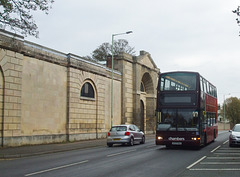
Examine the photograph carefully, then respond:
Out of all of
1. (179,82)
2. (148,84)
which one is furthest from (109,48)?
(179,82)

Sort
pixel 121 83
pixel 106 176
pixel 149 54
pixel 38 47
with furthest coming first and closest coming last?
pixel 149 54 → pixel 121 83 → pixel 38 47 → pixel 106 176

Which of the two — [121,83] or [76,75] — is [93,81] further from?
[121,83]

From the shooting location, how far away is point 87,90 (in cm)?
3152

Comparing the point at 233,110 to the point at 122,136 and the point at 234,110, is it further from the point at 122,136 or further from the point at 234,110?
the point at 122,136

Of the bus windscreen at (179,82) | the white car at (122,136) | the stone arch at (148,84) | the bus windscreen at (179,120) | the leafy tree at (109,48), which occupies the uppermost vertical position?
the leafy tree at (109,48)

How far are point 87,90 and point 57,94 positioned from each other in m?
5.12

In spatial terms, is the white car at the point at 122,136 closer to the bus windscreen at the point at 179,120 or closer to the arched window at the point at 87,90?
the bus windscreen at the point at 179,120

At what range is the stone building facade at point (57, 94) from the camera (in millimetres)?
21297

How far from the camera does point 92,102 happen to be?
3212 cm

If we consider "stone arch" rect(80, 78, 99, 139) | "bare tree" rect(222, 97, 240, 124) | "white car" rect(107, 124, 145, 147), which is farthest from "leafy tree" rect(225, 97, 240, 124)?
"white car" rect(107, 124, 145, 147)

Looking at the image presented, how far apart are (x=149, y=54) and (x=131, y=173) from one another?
36.2 m

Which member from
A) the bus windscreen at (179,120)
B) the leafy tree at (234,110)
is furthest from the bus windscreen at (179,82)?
the leafy tree at (234,110)

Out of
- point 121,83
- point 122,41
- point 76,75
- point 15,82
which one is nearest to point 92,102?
point 76,75

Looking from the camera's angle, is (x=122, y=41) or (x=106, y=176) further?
(x=122, y=41)
